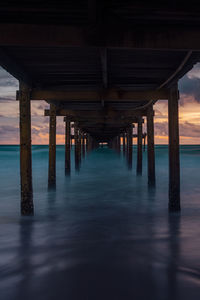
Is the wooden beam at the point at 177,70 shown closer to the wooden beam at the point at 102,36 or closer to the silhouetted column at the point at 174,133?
the silhouetted column at the point at 174,133

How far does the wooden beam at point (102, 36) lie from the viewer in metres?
2.99

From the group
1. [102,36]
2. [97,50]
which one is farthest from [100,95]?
[102,36]

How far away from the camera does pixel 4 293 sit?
291cm

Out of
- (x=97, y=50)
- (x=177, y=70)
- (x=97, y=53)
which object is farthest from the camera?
(x=177, y=70)

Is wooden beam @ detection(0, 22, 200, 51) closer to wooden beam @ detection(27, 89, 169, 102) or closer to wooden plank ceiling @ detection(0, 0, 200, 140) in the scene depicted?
wooden plank ceiling @ detection(0, 0, 200, 140)

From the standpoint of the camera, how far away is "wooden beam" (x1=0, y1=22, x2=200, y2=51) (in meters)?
2.99

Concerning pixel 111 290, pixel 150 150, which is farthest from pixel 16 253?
pixel 150 150

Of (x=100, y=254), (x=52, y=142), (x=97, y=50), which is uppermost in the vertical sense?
(x=97, y=50)

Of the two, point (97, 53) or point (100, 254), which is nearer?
point (100, 254)

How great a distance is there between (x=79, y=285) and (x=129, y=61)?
3.36 m

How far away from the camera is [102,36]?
303 centimetres

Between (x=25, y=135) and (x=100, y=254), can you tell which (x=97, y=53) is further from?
(x=100, y=254)

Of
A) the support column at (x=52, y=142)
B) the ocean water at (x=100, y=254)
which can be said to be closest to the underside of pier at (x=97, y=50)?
the ocean water at (x=100, y=254)

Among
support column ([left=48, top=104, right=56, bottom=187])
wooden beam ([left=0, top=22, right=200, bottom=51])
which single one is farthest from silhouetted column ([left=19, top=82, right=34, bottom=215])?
support column ([left=48, top=104, right=56, bottom=187])
